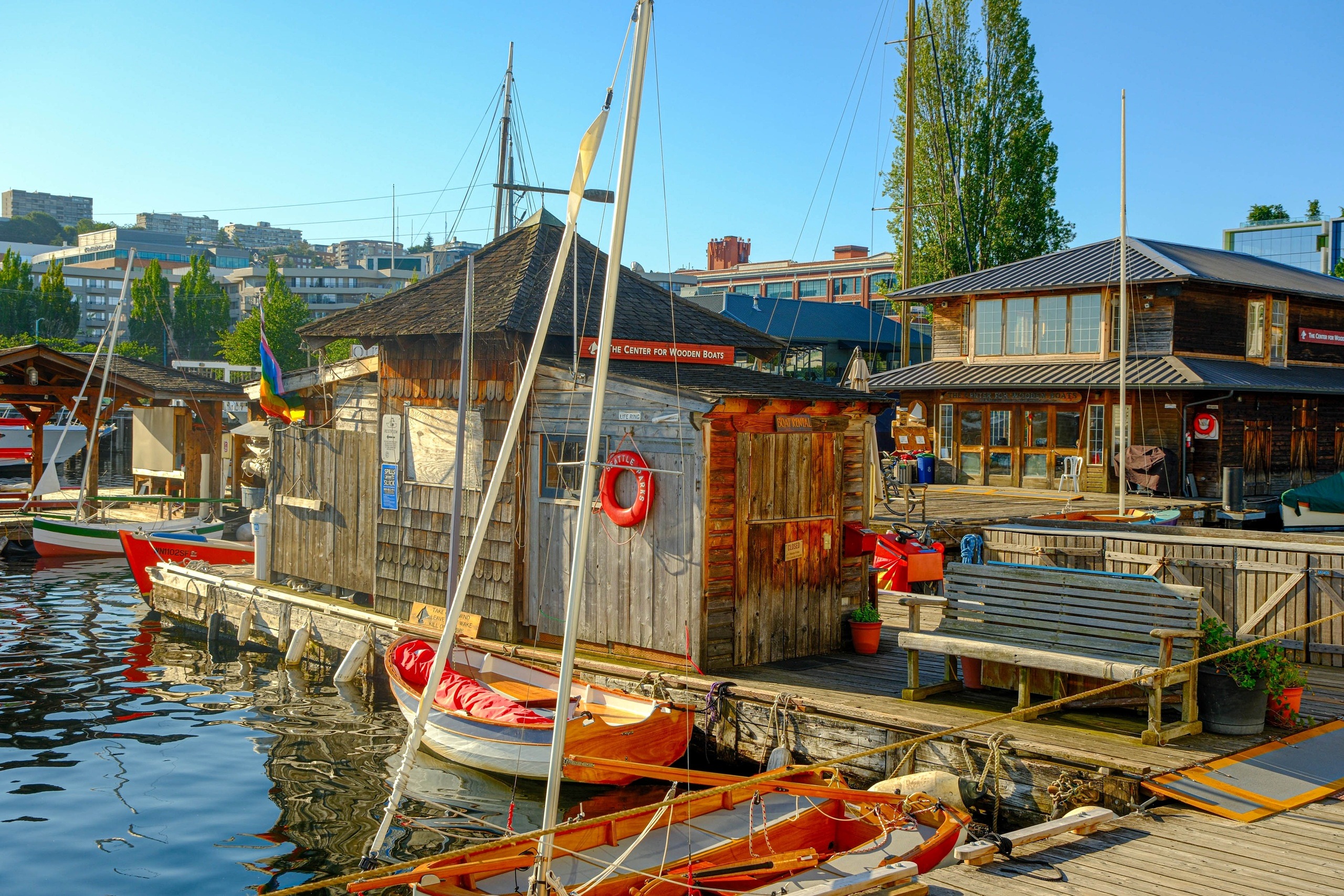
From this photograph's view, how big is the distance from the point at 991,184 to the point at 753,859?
39.6m

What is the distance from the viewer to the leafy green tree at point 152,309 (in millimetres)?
86875

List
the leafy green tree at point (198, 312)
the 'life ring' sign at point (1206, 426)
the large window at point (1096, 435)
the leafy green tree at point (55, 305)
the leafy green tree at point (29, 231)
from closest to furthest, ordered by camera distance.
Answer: the 'life ring' sign at point (1206, 426)
the large window at point (1096, 435)
the leafy green tree at point (55, 305)
the leafy green tree at point (198, 312)
the leafy green tree at point (29, 231)

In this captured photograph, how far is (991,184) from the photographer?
43.3 m

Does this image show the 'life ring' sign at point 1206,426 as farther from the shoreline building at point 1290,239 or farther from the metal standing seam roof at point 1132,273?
the shoreline building at point 1290,239

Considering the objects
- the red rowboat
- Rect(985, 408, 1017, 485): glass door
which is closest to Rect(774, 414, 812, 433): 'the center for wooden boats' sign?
the red rowboat

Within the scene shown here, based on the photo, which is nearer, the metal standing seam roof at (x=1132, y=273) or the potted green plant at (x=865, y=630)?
the potted green plant at (x=865, y=630)

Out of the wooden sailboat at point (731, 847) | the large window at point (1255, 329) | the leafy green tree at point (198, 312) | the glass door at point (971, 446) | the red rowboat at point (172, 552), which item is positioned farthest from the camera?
the leafy green tree at point (198, 312)

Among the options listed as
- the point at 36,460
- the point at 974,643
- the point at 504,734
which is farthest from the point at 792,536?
the point at 36,460

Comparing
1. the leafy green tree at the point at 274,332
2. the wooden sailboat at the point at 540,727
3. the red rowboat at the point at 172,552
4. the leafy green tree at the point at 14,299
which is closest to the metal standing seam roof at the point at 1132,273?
the red rowboat at the point at 172,552

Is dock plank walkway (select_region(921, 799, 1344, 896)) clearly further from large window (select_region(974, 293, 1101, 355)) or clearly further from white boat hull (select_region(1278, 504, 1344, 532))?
large window (select_region(974, 293, 1101, 355))

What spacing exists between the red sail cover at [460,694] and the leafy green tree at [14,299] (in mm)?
83659

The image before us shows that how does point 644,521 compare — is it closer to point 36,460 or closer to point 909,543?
point 909,543

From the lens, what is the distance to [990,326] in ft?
109

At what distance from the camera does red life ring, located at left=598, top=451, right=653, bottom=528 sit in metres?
12.8
